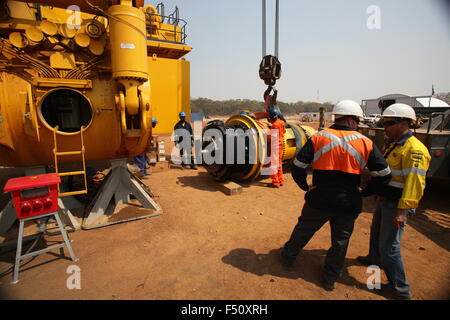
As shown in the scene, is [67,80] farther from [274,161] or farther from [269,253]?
[274,161]

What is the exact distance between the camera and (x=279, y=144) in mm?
6496

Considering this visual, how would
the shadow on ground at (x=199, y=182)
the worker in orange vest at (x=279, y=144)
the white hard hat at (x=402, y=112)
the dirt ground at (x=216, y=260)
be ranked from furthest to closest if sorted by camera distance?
the shadow on ground at (x=199, y=182) < the worker in orange vest at (x=279, y=144) < the dirt ground at (x=216, y=260) < the white hard hat at (x=402, y=112)

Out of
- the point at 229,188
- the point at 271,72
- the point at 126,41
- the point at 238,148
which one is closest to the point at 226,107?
the point at 271,72

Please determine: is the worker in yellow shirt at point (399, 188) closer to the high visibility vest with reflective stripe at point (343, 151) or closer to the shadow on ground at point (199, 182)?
the high visibility vest with reflective stripe at point (343, 151)

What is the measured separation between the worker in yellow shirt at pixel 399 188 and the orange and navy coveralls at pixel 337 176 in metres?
0.19

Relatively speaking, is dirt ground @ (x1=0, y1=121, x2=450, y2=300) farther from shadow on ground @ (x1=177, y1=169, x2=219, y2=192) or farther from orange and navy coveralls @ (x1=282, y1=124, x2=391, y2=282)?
shadow on ground @ (x1=177, y1=169, x2=219, y2=192)

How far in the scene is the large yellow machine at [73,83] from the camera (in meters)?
3.59

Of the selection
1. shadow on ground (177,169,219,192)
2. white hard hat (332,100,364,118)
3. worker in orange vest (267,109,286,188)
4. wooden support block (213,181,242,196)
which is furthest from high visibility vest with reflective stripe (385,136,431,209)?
shadow on ground (177,169,219,192)

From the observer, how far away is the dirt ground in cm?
271

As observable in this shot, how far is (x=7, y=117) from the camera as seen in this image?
3570 millimetres

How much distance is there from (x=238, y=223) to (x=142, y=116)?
2.55 m

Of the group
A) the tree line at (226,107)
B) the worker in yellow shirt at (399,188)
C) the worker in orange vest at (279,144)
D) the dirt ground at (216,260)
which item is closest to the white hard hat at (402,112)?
the worker in yellow shirt at (399,188)

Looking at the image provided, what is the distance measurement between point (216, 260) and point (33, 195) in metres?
2.47
